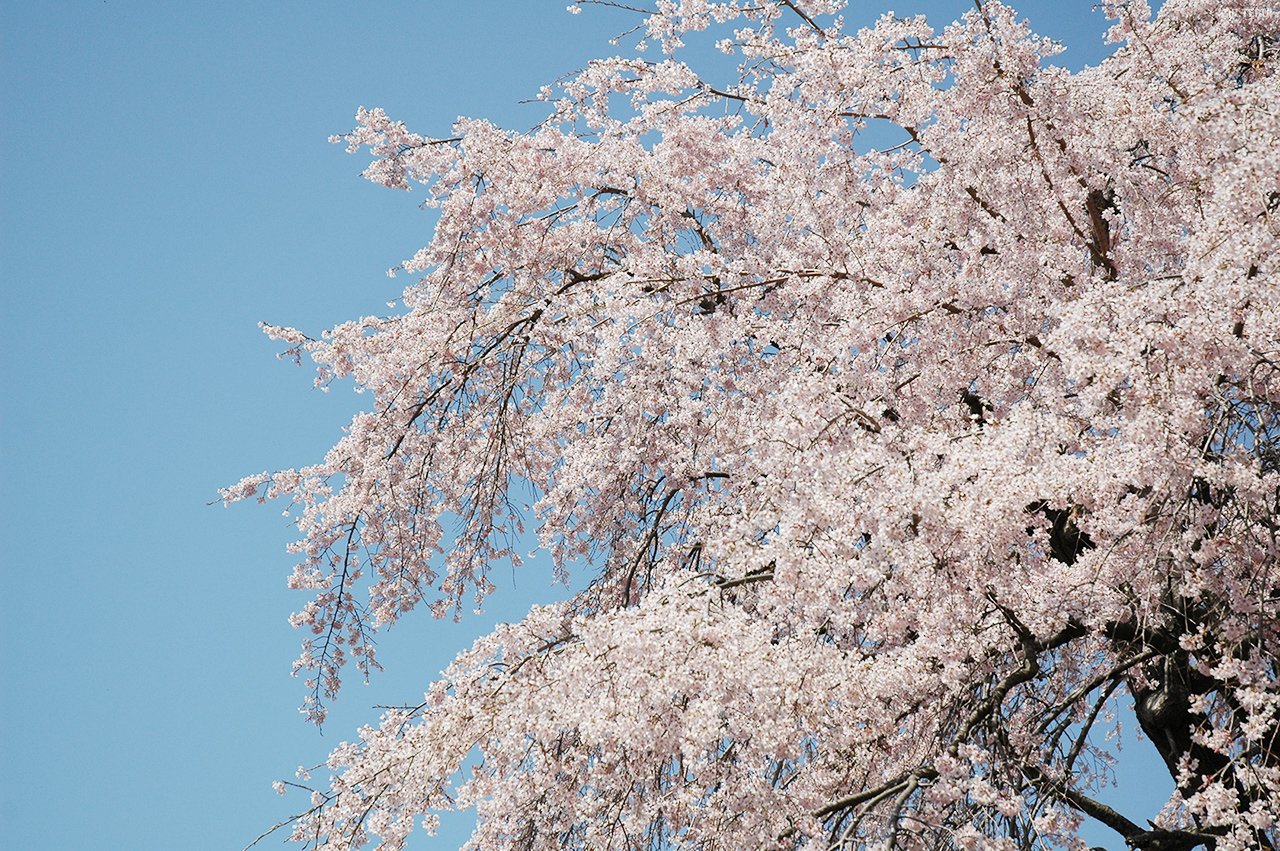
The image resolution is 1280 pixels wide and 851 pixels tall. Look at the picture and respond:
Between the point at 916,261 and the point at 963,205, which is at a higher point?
the point at 963,205

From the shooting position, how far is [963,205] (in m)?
5.76

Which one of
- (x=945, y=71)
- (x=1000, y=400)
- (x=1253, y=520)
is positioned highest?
(x=945, y=71)

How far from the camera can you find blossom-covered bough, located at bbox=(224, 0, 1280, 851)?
349 cm

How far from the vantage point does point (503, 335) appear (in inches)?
265

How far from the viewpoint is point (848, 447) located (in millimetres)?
4152

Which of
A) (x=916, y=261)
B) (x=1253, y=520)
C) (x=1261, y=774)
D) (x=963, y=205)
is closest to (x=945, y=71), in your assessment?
(x=963, y=205)

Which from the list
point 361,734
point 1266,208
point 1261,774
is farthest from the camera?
point 361,734

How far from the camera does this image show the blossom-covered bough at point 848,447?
3.49 meters

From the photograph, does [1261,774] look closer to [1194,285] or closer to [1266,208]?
[1194,285]

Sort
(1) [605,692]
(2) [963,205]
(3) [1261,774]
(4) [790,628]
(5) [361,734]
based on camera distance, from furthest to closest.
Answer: (2) [963,205] → (5) [361,734] → (4) [790,628] → (1) [605,692] → (3) [1261,774]

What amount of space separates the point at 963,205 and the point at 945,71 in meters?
0.82

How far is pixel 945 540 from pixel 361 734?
3.49 metres

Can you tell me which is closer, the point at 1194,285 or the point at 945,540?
the point at 1194,285

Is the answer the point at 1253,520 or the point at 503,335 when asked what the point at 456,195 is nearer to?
the point at 503,335
